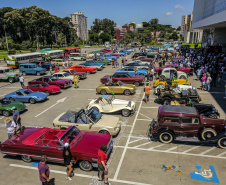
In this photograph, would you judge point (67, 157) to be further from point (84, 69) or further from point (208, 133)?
point (84, 69)

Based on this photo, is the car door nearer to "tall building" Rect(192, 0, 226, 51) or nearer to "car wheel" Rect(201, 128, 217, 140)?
"car wheel" Rect(201, 128, 217, 140)

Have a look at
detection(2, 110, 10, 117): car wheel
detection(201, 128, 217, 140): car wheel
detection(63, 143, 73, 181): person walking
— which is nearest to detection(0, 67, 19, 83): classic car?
detection(2, 110, 10, 117): car wheel

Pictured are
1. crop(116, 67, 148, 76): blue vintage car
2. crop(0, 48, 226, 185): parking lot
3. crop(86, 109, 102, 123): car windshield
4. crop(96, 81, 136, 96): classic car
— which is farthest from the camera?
crop(116, 67, 148, 76): blue vintage car

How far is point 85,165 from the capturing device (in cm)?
745

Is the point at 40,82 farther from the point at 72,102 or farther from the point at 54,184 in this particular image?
the point at 54,184

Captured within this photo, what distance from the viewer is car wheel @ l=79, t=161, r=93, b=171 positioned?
24.2ft

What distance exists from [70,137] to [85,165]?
1391 millimetres

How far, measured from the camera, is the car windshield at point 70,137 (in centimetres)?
779

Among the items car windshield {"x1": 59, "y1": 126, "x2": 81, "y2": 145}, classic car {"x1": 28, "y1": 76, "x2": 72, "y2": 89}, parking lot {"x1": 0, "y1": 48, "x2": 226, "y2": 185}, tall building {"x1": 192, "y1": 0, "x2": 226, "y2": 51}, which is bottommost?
parking lot {"x1": 0, "y1": 48, "x2": 226, "y2": 185}

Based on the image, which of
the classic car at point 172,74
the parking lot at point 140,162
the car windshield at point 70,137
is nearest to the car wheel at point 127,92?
the parking lot at point 140,162

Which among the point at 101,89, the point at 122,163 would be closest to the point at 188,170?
the point at 122,163

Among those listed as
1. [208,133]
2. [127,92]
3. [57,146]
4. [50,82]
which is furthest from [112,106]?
[50,82]

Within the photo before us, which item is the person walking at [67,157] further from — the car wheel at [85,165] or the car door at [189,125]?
the car door at [189,125]

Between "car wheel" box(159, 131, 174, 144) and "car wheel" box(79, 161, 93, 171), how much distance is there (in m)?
3.93
